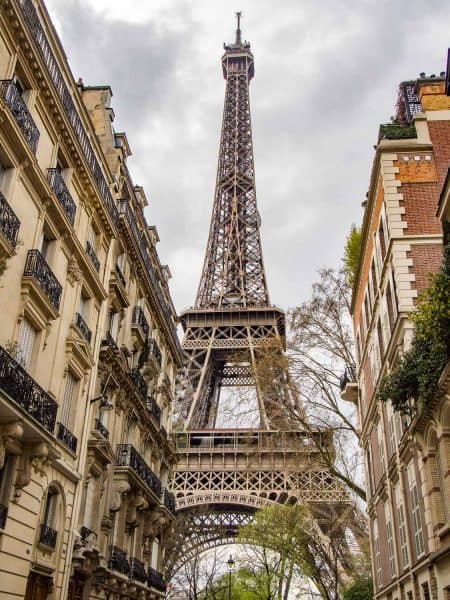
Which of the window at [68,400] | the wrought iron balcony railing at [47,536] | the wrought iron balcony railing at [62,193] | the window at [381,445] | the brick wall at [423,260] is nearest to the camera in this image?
the wrought iron balcony railing at [47,536]

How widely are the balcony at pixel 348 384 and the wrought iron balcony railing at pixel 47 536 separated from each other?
16.0 m

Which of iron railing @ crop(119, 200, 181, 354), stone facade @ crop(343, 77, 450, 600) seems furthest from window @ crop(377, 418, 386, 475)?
iron railing @ crop(119, 200, 181, 354)

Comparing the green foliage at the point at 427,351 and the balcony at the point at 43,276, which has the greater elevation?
the balcony at the point at 43,276

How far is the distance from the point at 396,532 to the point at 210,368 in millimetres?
52231

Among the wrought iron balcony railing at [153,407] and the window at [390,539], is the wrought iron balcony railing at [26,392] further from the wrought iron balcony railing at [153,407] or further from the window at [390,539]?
the window at [390,539]

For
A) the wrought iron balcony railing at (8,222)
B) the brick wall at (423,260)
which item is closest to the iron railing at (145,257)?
the wrought iron balcony railing at (8,222)

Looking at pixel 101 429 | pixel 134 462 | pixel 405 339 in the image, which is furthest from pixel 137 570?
pixel 405 339

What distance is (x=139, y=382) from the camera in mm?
27125

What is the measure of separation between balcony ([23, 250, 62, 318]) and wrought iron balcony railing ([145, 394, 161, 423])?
1154cm

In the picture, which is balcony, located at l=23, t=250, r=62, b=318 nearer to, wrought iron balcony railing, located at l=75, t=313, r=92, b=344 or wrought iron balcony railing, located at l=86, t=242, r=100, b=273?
wrought iron balcony railing, located at l=75, t=313, r=92, b=344

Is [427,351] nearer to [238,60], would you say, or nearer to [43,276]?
[43,276]

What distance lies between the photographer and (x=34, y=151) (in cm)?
1723

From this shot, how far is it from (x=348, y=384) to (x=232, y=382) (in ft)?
167

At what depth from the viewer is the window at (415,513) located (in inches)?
704
